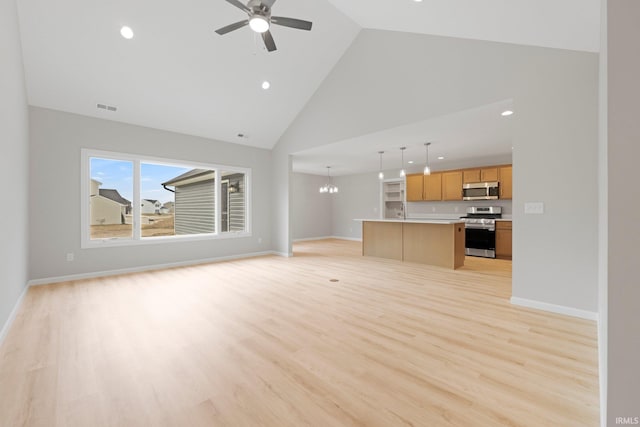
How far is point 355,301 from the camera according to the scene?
3.42 metres

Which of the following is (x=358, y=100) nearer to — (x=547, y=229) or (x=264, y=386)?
(x=547, y=229)

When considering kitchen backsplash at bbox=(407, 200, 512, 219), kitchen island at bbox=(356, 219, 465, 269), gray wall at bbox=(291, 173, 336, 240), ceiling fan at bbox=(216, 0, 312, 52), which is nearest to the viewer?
ceiling fan at bbox=(216, 0, 312, 52)

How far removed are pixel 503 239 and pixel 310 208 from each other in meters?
6.37

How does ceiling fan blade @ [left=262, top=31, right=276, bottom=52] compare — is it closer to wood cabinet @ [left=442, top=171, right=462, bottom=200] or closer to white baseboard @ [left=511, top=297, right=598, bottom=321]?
white baseboard @ [left=511, top=297, right=598, bottom=321]

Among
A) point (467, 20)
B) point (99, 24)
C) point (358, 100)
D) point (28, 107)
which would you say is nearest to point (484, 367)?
point (467, 20)

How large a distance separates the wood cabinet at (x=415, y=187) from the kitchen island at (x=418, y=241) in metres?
2.26

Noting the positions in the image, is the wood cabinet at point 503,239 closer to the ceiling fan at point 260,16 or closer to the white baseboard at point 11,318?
the ceiling fan at point 260,16

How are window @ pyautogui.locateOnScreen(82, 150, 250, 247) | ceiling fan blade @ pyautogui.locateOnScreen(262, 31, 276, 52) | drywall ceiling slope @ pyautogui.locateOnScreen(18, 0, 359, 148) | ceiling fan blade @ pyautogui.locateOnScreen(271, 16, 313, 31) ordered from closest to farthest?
ceiling fan blade @ pyautogui.locateOnScreen(271, 16, 313, 31)
ceiling fan blade @ pyautogui.locateOnScreen(262, 31, 276, 52)
drywall ceiling slope @ pyautogui.locateOnScreen(18, 0, 359, 148)
window @ pyautogui.locateOnScreen(82, 150, 250, 247)

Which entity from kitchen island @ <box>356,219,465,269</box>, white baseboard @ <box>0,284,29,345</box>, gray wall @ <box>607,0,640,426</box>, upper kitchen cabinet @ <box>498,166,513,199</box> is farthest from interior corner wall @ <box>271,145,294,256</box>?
gray wall @ <box>607,0,640,426</box>

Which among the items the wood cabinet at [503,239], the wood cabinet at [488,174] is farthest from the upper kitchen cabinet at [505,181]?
the wood cabinet at [503,239]

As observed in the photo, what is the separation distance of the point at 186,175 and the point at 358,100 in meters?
4.12

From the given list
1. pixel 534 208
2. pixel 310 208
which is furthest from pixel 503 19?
pixel 310 208

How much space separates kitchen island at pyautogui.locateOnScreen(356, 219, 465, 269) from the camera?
537 cm

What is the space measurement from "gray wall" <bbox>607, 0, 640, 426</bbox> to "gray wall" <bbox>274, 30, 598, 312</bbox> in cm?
252
